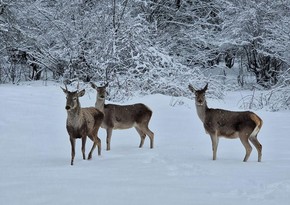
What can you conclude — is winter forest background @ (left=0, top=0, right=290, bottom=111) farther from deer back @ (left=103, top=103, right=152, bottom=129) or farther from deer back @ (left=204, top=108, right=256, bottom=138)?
deer back @ (left=204, top=108, right=256, bottom=138)

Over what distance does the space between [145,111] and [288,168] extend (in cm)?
374

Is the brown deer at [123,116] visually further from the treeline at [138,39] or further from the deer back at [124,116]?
the treeline at [138,39]

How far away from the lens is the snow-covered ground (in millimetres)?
5410

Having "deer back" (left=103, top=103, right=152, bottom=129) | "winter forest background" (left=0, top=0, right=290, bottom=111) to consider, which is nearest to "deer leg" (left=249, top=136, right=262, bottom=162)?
"deer back" (left=103, top=103, right=152, bottom=129)

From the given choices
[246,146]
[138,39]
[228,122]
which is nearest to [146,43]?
[138,39]

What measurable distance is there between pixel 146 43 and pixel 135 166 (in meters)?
12.3

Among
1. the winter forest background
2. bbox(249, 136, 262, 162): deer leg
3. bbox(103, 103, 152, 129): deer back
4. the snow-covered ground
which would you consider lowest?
the snow-covered ground

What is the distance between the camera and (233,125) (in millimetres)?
8367

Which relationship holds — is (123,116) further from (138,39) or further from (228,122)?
(138,39)

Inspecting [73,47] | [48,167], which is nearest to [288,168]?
[48,167]

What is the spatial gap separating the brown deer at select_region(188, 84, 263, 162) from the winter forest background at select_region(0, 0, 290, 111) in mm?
7741

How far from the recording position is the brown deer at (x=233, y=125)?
8.20 metres

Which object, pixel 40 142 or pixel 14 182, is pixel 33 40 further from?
pixel 14 182

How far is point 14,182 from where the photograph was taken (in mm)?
6258
